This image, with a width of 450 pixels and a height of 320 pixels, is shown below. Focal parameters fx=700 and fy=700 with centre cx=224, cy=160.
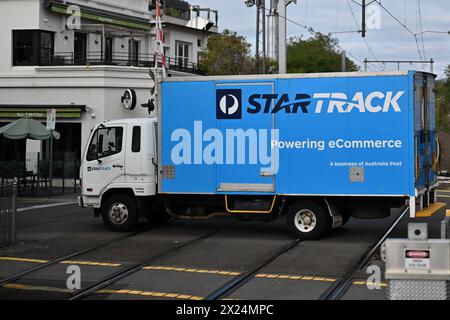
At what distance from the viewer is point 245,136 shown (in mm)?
13383

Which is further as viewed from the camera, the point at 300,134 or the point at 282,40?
the point at 282,40

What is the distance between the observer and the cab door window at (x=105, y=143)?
580 inches

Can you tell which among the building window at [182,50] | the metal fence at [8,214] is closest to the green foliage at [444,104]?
the building window at [182,50]

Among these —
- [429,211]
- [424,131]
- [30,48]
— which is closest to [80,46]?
[30,48]

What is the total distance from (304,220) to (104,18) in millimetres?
24537

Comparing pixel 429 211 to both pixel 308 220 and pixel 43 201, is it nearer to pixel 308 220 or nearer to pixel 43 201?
pixel 308 220

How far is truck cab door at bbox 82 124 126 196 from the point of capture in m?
14.7

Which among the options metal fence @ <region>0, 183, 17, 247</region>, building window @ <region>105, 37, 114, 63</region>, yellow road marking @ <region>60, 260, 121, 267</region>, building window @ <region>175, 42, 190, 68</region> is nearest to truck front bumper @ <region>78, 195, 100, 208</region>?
metal fence @ <region>0, 183, 17, 247</region>

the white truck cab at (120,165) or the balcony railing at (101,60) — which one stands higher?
the balcony railing at (101,60)

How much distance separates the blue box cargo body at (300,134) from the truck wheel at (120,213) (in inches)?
40.0

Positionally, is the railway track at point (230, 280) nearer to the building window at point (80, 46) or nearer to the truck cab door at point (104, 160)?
the truck cab door at point (104, 160)

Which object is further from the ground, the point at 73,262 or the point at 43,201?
the point at 43,201

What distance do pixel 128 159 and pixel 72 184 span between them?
15.9 m

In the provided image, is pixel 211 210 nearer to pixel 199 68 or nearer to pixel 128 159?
pixel 128 159
